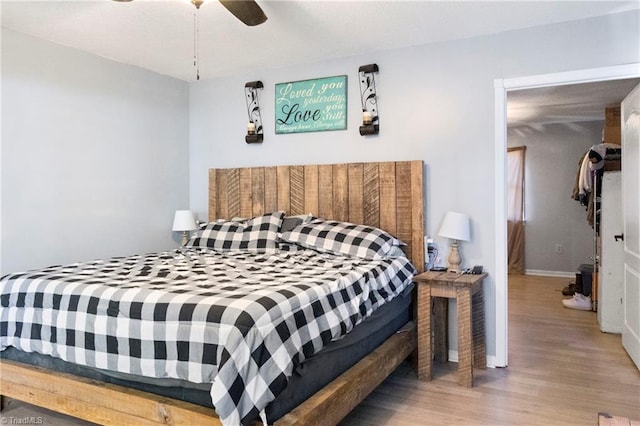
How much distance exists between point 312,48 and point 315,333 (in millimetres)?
2333

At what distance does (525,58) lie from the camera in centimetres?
312

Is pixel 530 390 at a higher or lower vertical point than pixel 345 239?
lower

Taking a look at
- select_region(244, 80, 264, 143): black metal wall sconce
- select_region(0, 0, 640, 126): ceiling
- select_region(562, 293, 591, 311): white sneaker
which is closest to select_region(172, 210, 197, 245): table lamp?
select_region(244, 80, 264, 143): black metal wall sconce

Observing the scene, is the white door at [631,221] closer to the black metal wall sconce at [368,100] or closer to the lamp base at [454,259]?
the lamp base at [454,259]

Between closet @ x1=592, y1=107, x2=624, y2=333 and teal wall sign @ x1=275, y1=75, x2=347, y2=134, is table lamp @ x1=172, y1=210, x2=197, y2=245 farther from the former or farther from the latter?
closet @ x1=592, y1=107, x2=624, y2=333

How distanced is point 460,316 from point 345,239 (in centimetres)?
90

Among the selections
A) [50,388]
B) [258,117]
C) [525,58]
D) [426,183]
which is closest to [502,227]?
[426,183]

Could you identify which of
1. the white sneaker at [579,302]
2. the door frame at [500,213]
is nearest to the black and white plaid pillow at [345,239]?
the door frame at [500,213]

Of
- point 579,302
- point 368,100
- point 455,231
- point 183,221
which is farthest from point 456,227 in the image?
point 579,302

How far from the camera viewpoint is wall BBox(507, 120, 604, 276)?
6.48 metres

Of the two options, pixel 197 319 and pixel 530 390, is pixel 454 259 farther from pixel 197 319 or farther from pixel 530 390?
pixel 197 319

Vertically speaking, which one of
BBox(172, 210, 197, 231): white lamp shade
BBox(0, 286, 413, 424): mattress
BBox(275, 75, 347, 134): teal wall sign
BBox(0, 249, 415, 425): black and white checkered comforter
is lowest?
BBox(0, 286, 413, 424): mattress

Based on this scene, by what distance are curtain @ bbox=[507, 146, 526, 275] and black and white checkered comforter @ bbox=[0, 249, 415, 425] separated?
4.96 meters

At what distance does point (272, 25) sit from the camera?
9.87 ft
